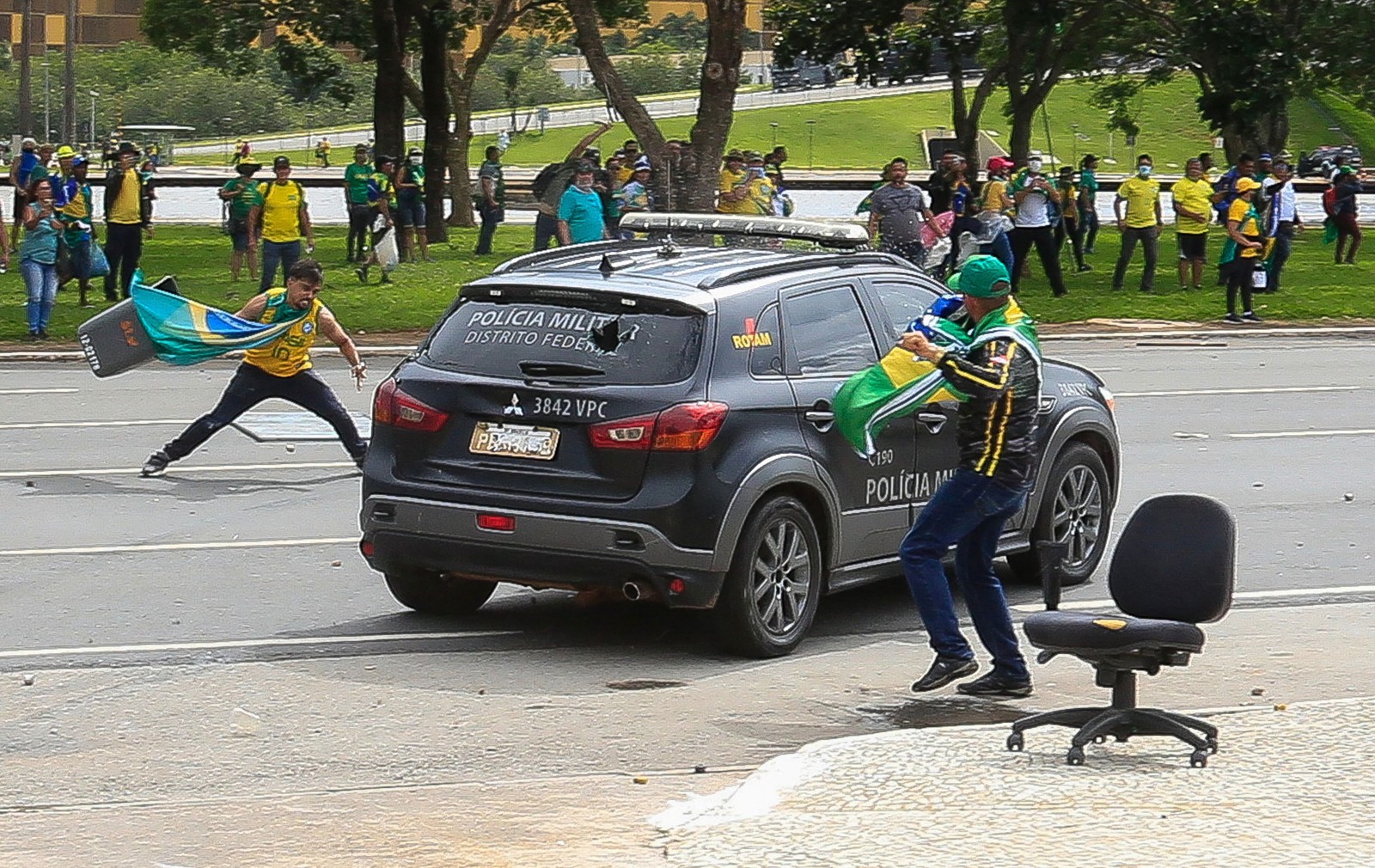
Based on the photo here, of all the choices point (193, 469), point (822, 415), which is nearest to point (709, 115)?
point (193, 469)

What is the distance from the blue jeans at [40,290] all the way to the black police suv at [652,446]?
14236mm

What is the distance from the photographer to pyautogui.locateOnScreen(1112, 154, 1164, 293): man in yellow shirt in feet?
91.2

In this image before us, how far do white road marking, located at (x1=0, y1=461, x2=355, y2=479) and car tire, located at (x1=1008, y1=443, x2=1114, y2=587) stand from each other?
217 inches

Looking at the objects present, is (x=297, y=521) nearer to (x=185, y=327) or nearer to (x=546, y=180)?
(x=185, y=327)

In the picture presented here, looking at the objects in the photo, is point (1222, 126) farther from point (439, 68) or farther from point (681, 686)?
point (681, 686)

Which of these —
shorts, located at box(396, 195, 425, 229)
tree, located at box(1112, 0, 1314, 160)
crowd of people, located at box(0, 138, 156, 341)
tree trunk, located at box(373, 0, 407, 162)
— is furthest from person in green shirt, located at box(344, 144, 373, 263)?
tree, located at box(1112, 0, 1314, 160)

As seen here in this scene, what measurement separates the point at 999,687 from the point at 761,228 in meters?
3.21

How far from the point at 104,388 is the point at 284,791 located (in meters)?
12.9

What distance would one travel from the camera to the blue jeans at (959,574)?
8.27 metres

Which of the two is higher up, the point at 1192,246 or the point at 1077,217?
the point at 1077,217

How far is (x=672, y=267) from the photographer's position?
31.3 feet

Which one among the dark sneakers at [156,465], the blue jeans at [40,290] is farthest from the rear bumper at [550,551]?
the blue jeans at [40,290]

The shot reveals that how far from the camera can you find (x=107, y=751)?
754 cm

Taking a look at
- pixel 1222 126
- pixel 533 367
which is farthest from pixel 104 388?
pixel 1222 126
